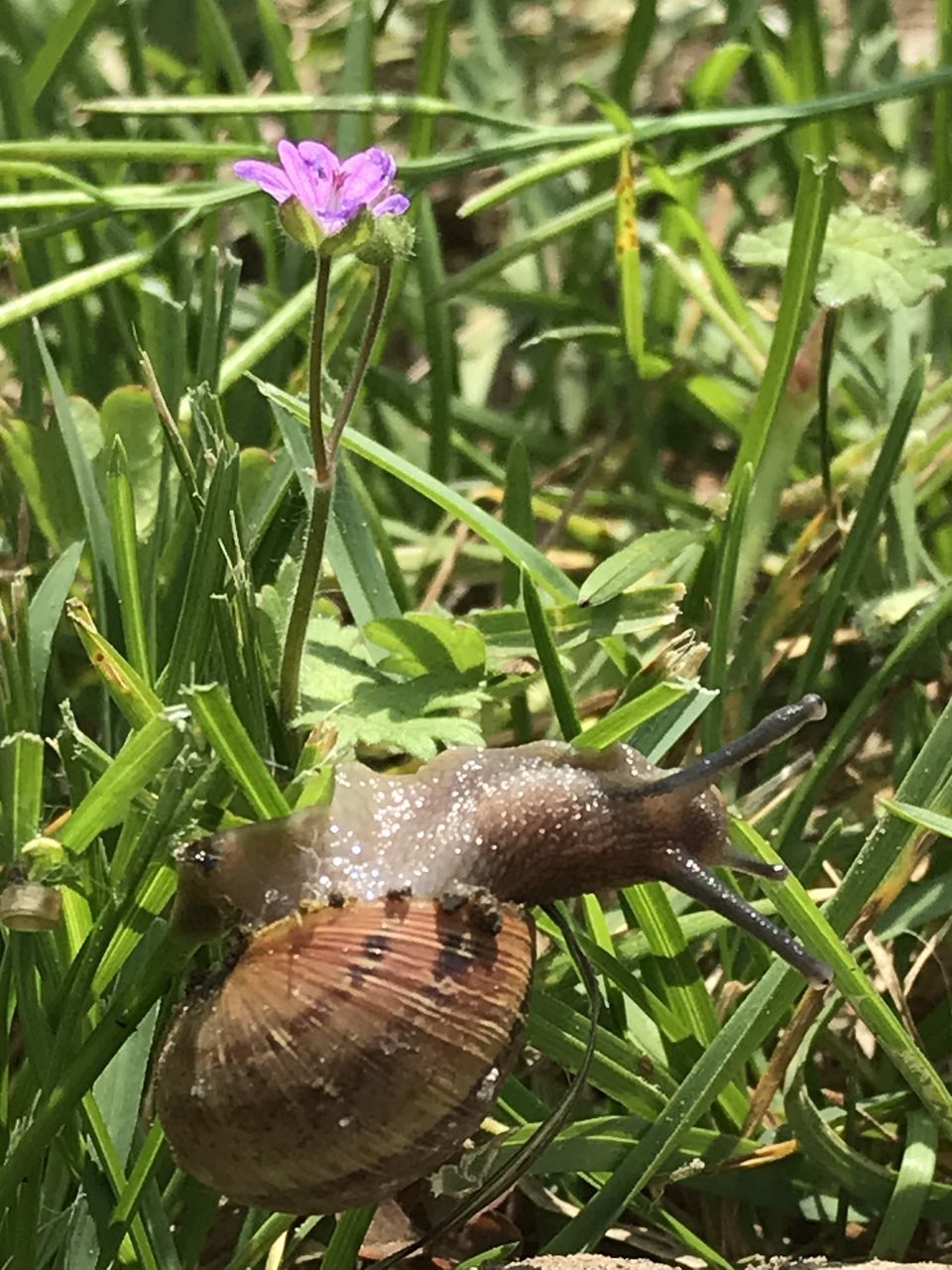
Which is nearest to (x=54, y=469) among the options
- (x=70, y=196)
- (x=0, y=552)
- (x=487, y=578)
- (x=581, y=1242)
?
(x=0, y=552)

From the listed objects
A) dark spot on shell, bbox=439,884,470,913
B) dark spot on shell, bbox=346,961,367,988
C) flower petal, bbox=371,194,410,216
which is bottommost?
dark spot on shell, bbox=346,961,367,988

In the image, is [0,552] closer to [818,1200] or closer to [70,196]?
[70,196]

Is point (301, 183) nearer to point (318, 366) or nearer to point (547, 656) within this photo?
point (318, 366)

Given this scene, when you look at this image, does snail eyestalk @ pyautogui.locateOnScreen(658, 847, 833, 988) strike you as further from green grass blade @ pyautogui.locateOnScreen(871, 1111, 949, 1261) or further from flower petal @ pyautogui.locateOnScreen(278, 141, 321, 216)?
flower petal @ pyautogui.locateOnScreen(278, 141, 321, 216)

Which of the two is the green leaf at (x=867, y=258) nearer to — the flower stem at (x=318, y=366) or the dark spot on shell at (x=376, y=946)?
the flower stem at (x=318, y=366)

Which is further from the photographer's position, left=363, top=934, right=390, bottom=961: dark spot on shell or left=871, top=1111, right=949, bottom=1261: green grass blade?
left=871, top=1111, right=949, bottom=1261: green grass blade

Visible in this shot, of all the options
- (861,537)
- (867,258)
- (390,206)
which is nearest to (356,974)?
(390,206)

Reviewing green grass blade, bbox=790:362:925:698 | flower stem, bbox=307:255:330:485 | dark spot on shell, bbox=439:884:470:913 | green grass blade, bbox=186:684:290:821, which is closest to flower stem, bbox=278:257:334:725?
flower stem, bbox=307:255:330:485
